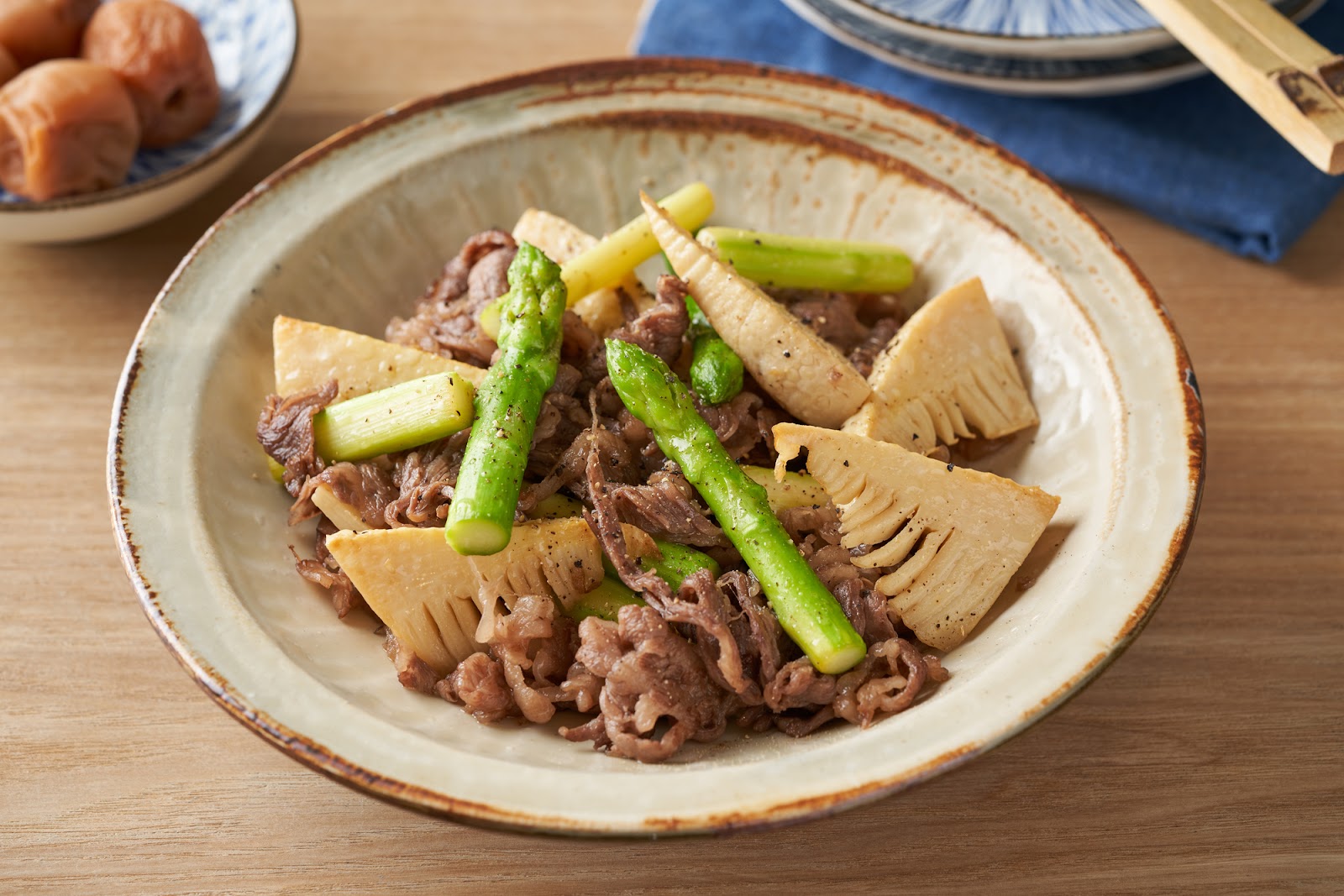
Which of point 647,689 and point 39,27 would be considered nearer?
point 647,689

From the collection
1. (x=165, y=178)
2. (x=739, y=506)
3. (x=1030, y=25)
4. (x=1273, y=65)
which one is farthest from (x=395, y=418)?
(x=1030, y=25)

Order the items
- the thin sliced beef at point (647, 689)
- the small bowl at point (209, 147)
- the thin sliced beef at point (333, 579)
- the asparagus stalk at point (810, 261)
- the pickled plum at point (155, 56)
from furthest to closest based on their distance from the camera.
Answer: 1. the pickled plum at point (155, 56)
2. the small bowl at point (209, 147)
3. the asparagus stalk at point (810, 261)
4. the thin sliced beef at point (333, 579)
5. the thin sliced beef at point (647, 689)

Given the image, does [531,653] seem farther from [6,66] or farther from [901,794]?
[6,66]

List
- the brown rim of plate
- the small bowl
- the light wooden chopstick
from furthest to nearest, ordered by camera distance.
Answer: the small bowl < the brown rim of plate < the light wooden chopstick

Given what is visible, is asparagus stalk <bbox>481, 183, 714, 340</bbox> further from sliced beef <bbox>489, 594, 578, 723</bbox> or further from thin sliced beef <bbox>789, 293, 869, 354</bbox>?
sliced beef <bbox>489, 594, 578, 723</bbox>

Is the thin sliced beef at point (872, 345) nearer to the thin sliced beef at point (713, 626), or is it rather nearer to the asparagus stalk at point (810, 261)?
the asparagus stalk at point (810, 261)

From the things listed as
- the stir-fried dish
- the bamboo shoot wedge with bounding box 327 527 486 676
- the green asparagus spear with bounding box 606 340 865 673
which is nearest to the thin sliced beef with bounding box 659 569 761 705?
the stir-fried dish

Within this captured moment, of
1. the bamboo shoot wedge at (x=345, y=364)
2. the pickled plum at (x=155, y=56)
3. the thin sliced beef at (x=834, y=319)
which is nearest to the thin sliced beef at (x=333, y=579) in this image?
the bamboo shoot wedge at (x=345, y=364)

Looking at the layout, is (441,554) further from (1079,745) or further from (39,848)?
(1079,745)
